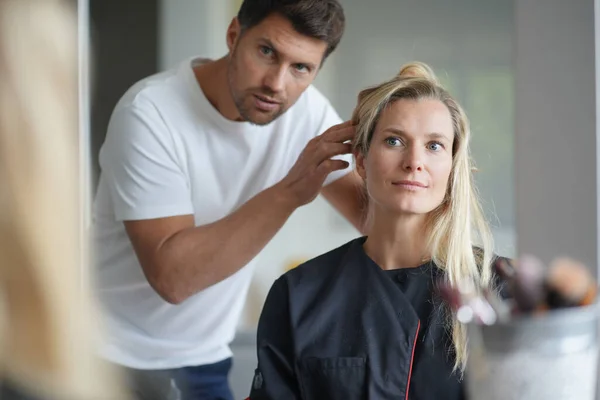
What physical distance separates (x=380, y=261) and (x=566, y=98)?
548 millimetres

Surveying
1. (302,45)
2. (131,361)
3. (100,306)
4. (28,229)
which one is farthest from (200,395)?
(28,229)

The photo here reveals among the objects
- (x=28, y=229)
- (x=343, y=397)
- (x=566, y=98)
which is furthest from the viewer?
(x=566, y=98)

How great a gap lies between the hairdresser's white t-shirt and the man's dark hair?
0.23m

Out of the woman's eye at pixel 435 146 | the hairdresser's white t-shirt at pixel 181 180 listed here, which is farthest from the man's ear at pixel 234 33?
the woman's eye at pixel 435 146

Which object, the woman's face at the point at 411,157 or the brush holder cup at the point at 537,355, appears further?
the woman's face at the point at 411,157

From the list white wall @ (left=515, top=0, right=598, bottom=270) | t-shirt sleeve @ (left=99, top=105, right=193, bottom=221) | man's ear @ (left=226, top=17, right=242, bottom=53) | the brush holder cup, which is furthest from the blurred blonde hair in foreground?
white wall @ (left=515, top=0, right=598, bottom=270)

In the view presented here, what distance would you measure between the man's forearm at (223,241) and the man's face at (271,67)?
0.69 ft

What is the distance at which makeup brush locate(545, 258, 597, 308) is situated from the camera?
0.79 meters

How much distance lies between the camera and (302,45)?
1723 mm

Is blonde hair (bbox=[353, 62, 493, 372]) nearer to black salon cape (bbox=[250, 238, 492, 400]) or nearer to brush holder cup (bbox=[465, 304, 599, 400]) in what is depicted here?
black salon cape (bbox=[250, 238, 492, 400])

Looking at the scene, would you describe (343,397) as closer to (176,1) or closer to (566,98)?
(566,98)

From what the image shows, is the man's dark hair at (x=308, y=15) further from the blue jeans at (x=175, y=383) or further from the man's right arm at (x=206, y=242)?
the blue jeans at (x=175, y=383)

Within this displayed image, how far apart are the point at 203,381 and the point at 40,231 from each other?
116 cm

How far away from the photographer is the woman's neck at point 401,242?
1.51m
